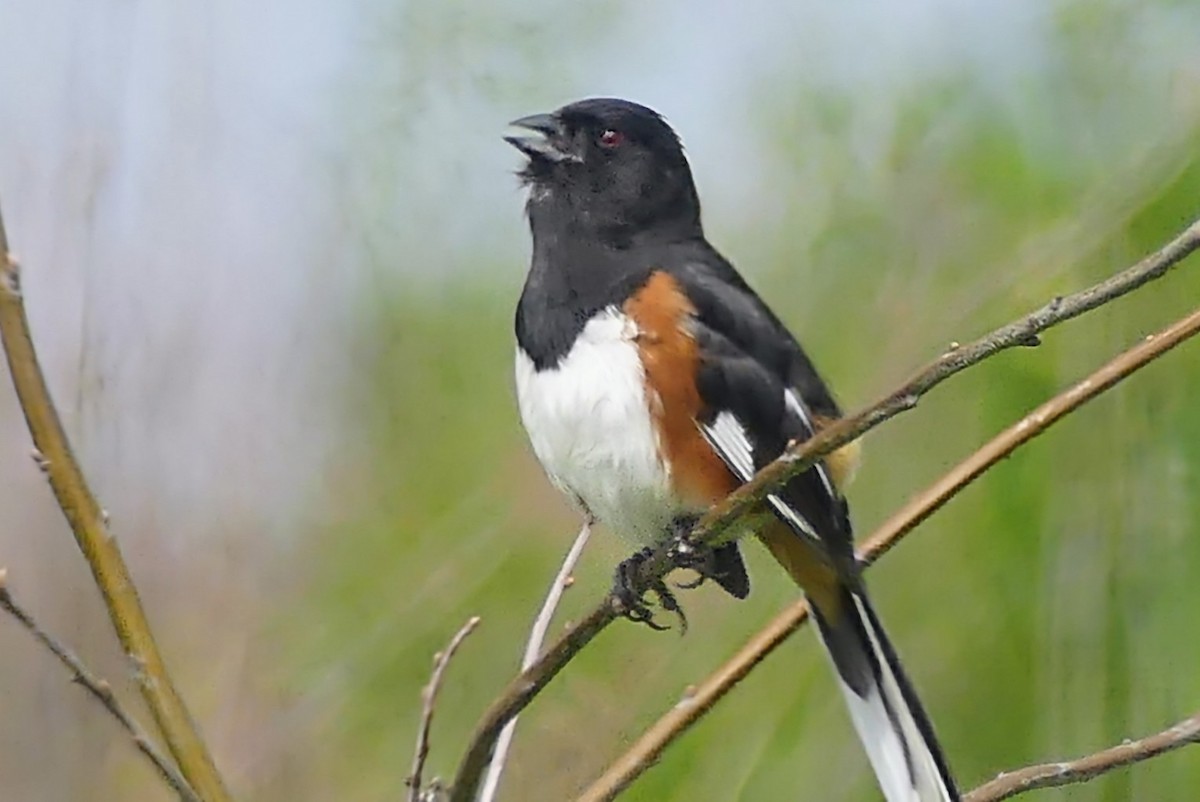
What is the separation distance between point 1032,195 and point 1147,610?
532 mm

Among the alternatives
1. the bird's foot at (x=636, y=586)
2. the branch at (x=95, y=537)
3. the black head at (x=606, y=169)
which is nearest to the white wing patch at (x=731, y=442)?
the bird's foot at (x=636, y=586)

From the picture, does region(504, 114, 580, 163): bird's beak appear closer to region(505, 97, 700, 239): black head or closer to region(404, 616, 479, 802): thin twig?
region(505, 97, 700, 239): black head

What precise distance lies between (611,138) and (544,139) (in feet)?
0.24

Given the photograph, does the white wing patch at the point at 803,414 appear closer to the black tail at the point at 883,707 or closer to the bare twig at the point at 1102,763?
the black tail at the point at 883,707

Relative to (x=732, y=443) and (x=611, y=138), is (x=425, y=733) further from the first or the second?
(x=611, y=138)

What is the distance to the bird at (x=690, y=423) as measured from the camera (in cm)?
130

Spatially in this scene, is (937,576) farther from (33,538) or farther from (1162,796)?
(33,538)

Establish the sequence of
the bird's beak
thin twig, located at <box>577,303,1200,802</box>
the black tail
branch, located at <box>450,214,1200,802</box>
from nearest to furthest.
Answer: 1. branch, located at <box>450,214,1200,802</box>
2. thin twig, located at <box>577,303,1200,802</box>
3. the black tail
4. the bird's beak

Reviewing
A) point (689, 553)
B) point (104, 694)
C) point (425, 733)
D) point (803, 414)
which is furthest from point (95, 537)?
point (803, 414)

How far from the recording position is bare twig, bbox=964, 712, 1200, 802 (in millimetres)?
936

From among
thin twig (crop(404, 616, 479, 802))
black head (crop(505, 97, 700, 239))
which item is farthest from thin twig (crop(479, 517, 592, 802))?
black head (crop(505, 97, 700, 239))

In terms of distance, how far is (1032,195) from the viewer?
5.53ft

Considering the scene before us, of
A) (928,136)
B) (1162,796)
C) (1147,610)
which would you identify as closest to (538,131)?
(928,136)

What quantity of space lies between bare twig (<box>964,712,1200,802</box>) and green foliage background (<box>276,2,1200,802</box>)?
32 cm
